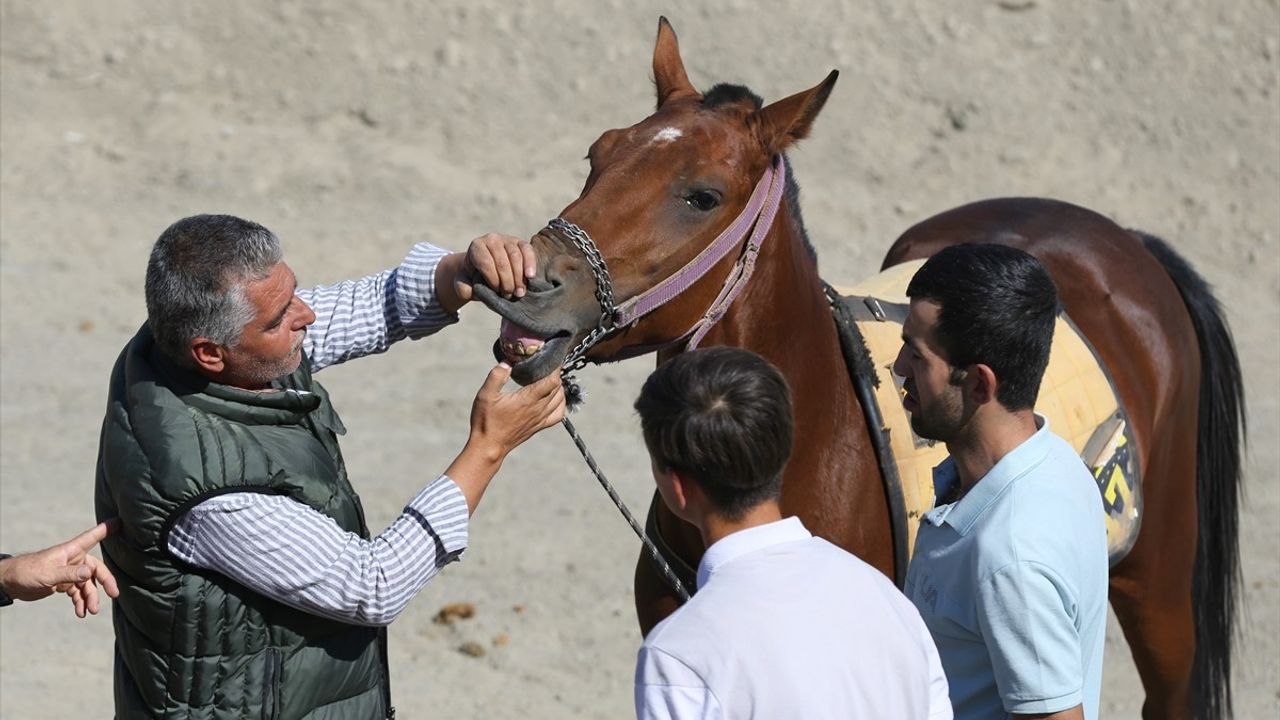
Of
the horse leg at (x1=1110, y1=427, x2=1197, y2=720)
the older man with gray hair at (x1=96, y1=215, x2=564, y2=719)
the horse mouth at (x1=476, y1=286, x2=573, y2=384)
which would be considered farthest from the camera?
the horse leg at (x1=1110, y1=427, x2=1197, y2=720)

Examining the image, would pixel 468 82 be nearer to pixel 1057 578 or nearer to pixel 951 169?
pixel 951 169

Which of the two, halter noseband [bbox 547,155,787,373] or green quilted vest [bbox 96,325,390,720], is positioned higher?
halter noseband [bbox 547,155,787,373]

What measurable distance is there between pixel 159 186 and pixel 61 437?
3.58 meters

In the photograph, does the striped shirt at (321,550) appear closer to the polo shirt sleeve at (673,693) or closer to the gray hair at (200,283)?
the gray hair at (200,283)

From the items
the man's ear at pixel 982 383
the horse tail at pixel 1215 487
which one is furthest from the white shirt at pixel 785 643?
the horse tail at pixel 1215 487

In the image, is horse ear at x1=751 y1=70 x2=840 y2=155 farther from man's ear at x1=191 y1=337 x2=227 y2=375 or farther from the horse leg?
the horse leg

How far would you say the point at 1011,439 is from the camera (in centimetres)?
239

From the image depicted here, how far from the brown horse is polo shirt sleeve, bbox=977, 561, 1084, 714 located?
3.61 ft

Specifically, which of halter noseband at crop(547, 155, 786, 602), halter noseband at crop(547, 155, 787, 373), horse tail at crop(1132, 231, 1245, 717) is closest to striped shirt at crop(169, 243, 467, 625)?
halter noseband at crop(547, 155, 786, 602)

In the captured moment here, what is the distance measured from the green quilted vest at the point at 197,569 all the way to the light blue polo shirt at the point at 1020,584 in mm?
1097

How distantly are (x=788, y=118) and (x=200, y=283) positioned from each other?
1411 mm

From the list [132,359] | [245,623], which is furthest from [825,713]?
[132,359]

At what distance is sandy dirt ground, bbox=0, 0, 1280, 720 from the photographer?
8625 mm

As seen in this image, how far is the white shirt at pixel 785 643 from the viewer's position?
1818mm
